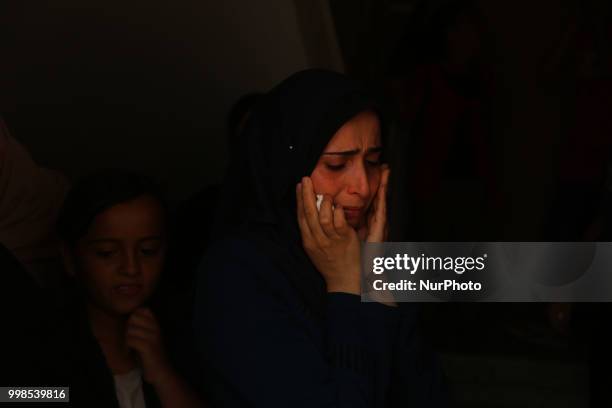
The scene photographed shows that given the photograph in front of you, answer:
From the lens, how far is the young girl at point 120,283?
39.8 inches

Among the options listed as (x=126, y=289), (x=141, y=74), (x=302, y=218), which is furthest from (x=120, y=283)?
(x=141, y=74)

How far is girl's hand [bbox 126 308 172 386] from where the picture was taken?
1.01 m

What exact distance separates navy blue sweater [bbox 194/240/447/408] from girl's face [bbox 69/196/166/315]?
188mm

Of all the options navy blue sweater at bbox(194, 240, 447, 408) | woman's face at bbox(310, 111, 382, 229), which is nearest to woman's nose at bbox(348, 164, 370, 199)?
woman's face at bbox(310, 111, 382, 229)

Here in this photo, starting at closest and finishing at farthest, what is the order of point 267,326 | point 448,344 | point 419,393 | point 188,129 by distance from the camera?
point 267,326, point 419,393, point 188,129, point 448,344

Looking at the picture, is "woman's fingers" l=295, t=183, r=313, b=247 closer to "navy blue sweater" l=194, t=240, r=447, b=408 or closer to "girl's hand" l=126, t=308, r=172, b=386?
"navy blue sweater" l=194, t=240, r=447, b=408

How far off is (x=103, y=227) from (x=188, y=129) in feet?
2.83

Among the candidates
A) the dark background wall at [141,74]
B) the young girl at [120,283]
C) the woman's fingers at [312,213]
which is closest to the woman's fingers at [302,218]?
the woman's fingers at [312,213]

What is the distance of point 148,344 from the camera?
3.35 ft

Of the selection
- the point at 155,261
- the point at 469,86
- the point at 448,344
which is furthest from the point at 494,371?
the point at 155,261

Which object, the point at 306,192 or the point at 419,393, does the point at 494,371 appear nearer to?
the point at 419,393

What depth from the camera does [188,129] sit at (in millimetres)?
1882

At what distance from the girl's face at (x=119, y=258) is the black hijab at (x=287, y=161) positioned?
0.15m

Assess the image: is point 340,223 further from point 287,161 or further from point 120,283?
point 120,283
